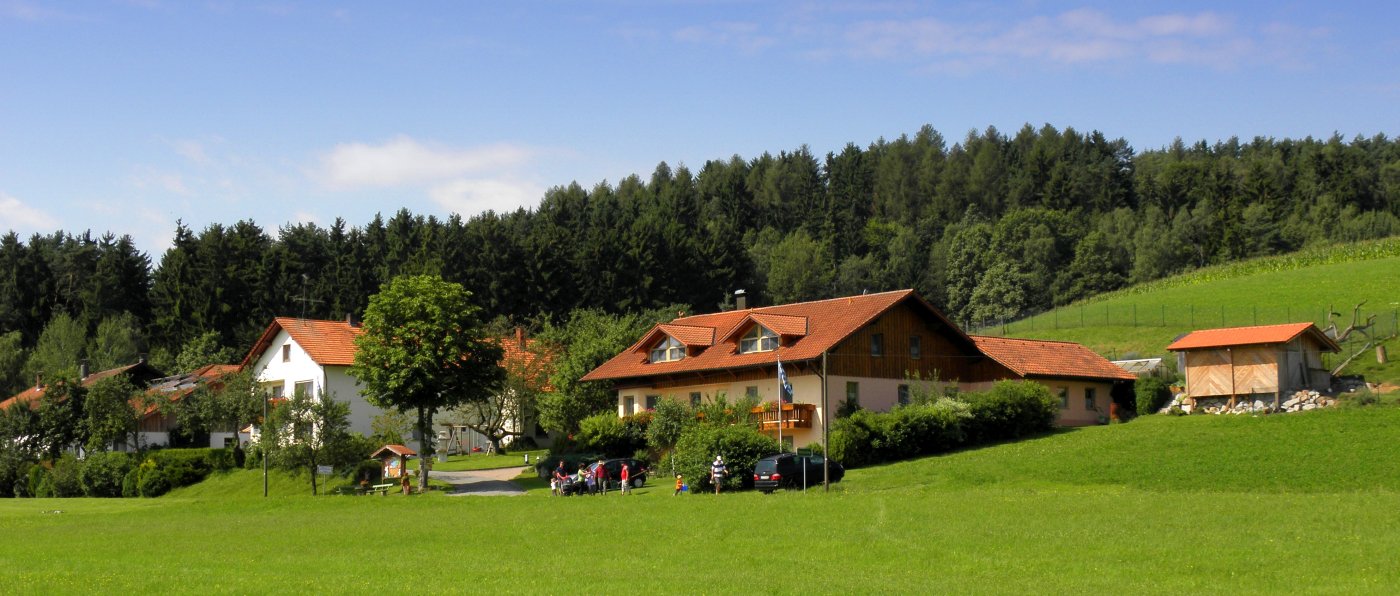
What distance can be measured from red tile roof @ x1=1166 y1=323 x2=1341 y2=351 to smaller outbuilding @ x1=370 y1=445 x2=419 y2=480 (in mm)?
33470

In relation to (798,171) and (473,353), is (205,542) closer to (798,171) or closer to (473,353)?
(473,353)

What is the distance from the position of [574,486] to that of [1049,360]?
25363 millimetres

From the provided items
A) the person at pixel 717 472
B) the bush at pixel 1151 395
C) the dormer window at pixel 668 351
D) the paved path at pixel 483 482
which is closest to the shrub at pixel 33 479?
the paved path at pixel 483 482

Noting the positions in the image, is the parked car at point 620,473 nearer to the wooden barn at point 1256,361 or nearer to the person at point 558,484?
the person at point 558,484

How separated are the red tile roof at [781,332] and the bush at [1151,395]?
26.1 feet

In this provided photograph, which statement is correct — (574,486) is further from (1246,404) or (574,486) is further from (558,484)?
(1246,404)

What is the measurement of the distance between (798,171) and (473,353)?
421ft

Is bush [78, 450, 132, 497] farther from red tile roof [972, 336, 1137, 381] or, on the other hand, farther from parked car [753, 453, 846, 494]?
red tile roof [972, 336, 1137, 381]

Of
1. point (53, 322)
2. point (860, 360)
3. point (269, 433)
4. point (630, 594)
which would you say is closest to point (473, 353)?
point (269, 433)

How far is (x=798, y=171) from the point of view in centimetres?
18500

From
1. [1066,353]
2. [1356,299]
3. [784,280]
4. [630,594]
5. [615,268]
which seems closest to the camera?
[630,594]

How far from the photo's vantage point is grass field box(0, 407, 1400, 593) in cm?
2356

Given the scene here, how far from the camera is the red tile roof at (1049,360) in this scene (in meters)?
62.4

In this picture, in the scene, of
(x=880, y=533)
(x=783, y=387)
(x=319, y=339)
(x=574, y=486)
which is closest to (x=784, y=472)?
(x=783, y=387)
